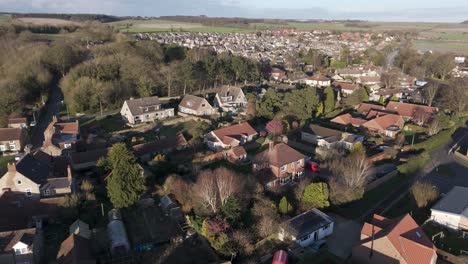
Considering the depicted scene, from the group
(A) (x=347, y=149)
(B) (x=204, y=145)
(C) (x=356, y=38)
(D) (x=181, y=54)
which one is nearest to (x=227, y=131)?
(B) (x=204, y=145)

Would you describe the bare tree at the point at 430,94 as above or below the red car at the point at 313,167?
above

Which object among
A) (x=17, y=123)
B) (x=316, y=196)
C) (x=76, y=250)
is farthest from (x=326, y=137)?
(x=17, y=123)

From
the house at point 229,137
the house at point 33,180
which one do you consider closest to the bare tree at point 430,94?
the house at point 229,137

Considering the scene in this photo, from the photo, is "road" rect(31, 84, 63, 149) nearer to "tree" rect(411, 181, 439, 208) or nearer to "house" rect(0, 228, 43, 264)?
"house" rect(0, 228, 43, 264)

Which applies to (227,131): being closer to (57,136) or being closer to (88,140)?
(88,140)

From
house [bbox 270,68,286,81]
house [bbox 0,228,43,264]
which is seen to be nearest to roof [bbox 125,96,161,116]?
house [bbox 0,228,43,264]

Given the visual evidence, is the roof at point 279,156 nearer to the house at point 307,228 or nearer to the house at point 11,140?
the house at point 307,228
